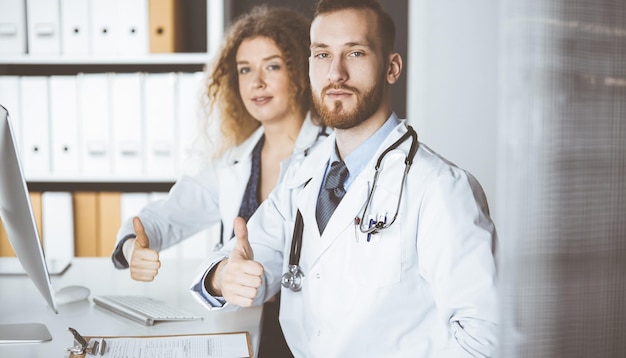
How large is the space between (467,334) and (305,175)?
536 millimetres

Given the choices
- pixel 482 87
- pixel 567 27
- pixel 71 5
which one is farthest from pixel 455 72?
pixel 567 27

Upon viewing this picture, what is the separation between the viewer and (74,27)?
2.19 m

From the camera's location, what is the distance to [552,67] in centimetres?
63

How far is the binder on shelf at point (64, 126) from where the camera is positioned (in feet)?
7.27

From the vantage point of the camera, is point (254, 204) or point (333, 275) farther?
point (254, 204)

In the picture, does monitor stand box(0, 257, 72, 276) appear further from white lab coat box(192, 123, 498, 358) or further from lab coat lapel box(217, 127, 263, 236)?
white lab coat box(192, 123, 498, 358)

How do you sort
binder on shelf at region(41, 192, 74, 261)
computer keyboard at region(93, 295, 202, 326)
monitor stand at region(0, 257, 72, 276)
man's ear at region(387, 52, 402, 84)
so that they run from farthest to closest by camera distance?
1. binder on shelf at region(41, 192, 74, 261)
2. monitor stand at region(0, 257, 72, 276)
3. man's ear at region(387, 52, 402, 84)
4. computer keyboard at region(93, 295, 202, 326)

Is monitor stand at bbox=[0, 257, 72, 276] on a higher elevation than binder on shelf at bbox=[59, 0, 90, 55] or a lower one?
lower

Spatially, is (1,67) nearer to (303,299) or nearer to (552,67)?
(303,299)

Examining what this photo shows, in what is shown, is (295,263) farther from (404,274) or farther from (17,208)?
(17,208)

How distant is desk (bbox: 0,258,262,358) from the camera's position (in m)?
1.21

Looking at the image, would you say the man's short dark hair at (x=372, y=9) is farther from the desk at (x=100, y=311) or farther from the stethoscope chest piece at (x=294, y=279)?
the desk at (x=100, y=311)

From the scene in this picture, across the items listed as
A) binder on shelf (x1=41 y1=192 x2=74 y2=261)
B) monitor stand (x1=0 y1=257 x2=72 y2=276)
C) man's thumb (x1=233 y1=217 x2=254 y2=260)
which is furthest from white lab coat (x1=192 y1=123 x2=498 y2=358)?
binder on shelf (x1=41 y1=192 x2=74 y2=261)

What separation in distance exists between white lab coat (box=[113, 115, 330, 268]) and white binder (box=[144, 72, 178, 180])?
0.34 m
